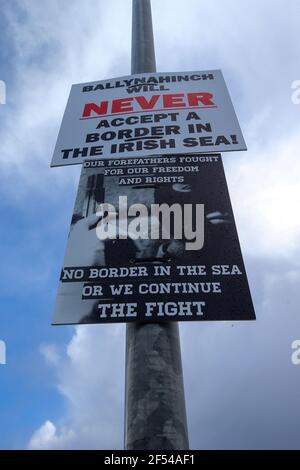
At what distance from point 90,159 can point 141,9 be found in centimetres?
711

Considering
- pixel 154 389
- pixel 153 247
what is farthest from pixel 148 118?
pixel 154 389

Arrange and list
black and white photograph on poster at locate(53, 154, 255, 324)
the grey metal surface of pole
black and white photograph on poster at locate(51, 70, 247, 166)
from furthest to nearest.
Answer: black and white photograph on poster at locate(51, 70, 247, 166) < black and white photograph on poster at locate(53, 154, 255, 324) < the grey metal surface of pole

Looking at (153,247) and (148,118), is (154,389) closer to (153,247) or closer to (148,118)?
(153,247)

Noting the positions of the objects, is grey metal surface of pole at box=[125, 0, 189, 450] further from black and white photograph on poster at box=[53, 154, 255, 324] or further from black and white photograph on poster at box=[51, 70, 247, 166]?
black and white photograph on poster at box=[51, 70, 247, 166]

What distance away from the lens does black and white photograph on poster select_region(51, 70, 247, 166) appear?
27.3 ft

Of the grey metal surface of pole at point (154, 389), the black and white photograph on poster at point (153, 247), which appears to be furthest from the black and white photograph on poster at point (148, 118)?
the grey metal surface of pole at point (154, 389)

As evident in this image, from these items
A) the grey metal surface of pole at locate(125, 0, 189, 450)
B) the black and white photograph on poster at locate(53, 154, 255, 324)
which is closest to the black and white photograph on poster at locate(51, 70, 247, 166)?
the black and white photograph on poster at locate(53, 154, 255, 324)

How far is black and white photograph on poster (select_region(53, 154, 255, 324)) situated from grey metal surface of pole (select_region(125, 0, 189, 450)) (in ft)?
0.99

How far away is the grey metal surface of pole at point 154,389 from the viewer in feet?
16.0

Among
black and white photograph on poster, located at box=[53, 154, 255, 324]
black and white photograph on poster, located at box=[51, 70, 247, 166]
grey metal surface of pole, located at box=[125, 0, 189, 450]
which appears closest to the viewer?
grey metal surface of pole, located at box=[125, 0, 189, 450]

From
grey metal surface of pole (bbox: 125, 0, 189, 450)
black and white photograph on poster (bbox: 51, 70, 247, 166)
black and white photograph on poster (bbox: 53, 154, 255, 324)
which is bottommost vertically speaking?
grey metal surface of pole (bbox: 125, 0, 189, 450)

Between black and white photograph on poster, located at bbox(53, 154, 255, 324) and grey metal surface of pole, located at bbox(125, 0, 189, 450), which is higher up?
black and white photograph on poster, located at bbox(53, 154, 255, 324)

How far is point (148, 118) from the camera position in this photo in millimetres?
9031
